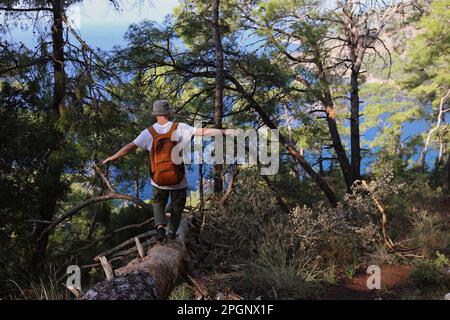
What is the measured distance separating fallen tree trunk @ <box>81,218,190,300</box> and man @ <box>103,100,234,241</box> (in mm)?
308

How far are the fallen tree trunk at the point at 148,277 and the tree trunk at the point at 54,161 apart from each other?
4.24m

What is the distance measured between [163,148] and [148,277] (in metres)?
1.40

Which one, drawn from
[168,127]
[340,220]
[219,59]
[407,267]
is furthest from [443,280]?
[219,59]

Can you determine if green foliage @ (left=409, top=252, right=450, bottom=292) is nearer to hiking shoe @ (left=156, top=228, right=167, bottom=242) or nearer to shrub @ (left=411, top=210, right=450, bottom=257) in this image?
shrub @ (left=411, top=210, right=450, bottom=257)

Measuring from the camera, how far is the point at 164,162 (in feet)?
15.4

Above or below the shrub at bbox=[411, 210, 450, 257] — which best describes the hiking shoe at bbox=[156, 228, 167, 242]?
above

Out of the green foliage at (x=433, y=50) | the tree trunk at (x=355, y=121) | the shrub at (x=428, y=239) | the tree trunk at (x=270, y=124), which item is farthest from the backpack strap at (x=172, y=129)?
the green foliage at (x=433, y=50)

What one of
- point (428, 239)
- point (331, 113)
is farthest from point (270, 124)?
point (428, 239)

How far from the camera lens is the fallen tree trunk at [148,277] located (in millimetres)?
3379

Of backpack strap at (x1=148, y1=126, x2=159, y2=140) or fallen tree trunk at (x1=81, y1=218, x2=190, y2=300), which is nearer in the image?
fallen tree trunk at (x1=81, y1=218, x2=190, y2=300)

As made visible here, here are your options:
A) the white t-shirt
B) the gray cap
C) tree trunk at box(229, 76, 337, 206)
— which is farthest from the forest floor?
tree trunk at box(229, 76, 337, 206)

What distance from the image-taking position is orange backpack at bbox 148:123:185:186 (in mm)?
4621

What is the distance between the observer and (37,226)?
364 inches
